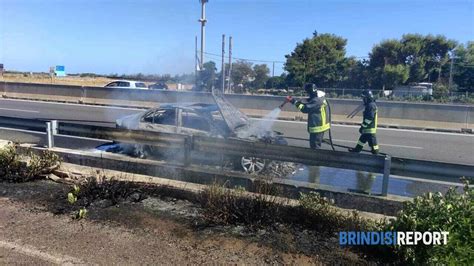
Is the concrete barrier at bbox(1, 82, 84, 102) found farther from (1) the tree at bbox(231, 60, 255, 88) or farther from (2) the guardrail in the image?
(1) the tree at bbox(231, 60, 255, 88)

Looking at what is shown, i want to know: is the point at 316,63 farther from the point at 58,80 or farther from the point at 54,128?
the point at 54,128

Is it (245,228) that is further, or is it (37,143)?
(37,143)

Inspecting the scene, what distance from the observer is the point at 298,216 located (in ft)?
A: 14.4

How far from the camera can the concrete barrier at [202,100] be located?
17266mm

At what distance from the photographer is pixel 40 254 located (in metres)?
3.73

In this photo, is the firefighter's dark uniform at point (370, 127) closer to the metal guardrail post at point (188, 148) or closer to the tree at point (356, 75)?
the metal guardrail post at point (188, 148)

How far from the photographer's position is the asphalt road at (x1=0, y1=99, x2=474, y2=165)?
11531 millimetres

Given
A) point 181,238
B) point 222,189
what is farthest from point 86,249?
point 222,189

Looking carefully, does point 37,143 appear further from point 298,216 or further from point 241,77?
point 241,77

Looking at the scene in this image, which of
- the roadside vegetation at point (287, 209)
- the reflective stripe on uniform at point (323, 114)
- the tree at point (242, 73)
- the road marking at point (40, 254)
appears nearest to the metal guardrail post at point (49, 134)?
the roadside vegetation at point (287, 209)

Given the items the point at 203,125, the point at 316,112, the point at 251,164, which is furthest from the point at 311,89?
the point at 203,125

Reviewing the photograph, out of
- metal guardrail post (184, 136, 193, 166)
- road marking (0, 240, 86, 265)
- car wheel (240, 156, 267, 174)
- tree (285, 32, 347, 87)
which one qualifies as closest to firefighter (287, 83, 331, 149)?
car wheel (240, 156, 267, 174)

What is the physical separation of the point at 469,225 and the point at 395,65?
195 ft

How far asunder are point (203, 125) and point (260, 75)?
44916 mm
